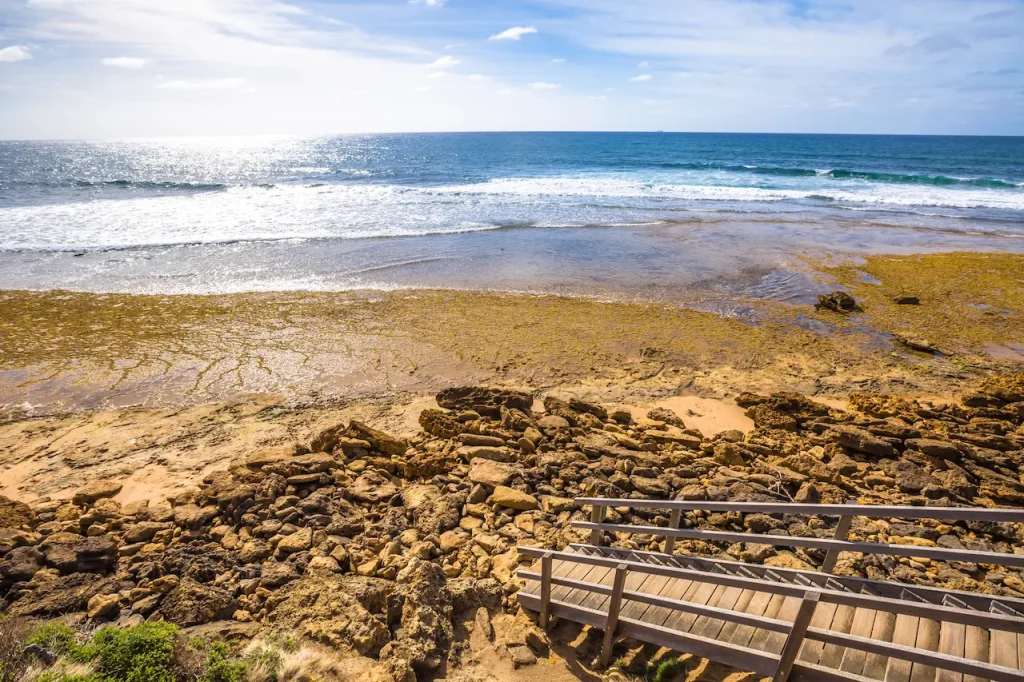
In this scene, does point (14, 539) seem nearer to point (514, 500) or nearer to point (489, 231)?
point (514, 500)

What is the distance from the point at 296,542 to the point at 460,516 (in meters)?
2.04

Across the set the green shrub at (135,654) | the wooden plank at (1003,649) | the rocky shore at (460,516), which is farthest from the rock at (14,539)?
the wooden plank at (1003,649)

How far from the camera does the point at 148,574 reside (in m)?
6.05

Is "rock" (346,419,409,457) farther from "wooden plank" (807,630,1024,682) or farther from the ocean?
the ocean

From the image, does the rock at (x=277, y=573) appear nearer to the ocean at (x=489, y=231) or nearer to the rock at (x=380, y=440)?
the rock at (x=380, y=440)

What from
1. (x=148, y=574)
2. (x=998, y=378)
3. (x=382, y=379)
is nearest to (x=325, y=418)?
(x=382, y=379)

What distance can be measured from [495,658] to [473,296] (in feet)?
42.8

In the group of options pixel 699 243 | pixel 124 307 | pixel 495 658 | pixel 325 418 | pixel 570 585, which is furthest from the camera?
pixel 699 243

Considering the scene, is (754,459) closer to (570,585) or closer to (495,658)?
(570,585)

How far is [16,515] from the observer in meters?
6.93

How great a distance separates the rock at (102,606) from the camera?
18.0ft

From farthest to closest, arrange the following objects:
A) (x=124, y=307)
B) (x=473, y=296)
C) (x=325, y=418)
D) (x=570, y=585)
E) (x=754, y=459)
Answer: (x=473, y=296)
(x=124, y=307)
(x=325, y=418)
(x=754, y=459)
(x=570, y=585)

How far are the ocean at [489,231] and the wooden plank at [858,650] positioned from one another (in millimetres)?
14190

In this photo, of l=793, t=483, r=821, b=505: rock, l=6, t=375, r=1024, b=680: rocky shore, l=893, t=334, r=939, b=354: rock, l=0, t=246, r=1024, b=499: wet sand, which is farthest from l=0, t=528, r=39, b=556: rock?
l=893, t=334, r=939, b=354: rock
